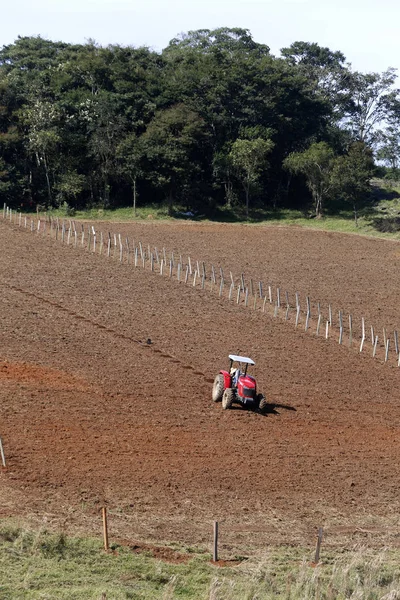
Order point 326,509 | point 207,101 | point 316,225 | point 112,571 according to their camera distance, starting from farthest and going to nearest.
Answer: point 207,101 → point 316,225 → point 326,509 → point 112,571

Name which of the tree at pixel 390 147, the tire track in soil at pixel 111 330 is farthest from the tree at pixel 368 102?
the tire track in soil at pixel 111 330

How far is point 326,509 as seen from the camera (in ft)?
72.4

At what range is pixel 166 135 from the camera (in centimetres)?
7206

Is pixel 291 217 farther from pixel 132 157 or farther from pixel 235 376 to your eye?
pixel 235 376

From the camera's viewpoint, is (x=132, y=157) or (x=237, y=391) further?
Result: (x=132, y=157)

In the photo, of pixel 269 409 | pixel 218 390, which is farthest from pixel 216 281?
pixel 269 409

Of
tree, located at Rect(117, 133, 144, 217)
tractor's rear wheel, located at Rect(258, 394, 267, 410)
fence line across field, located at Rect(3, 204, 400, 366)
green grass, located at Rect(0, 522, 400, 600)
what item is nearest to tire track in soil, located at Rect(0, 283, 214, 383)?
tractor's rear wheel, located at Rect(258, 394, 267, 410)

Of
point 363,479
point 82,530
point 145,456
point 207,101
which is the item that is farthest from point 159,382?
point 207,101

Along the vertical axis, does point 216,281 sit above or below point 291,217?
below

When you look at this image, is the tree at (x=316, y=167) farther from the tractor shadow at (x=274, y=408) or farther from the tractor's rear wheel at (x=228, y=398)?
the tractor's rear wheel at (x=228, y=398)

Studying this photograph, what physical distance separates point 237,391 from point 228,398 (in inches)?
16.3

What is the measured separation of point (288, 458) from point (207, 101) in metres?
58.0

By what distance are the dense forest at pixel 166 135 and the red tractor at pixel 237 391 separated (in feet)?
142

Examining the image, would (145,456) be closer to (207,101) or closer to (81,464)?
(81,464)
